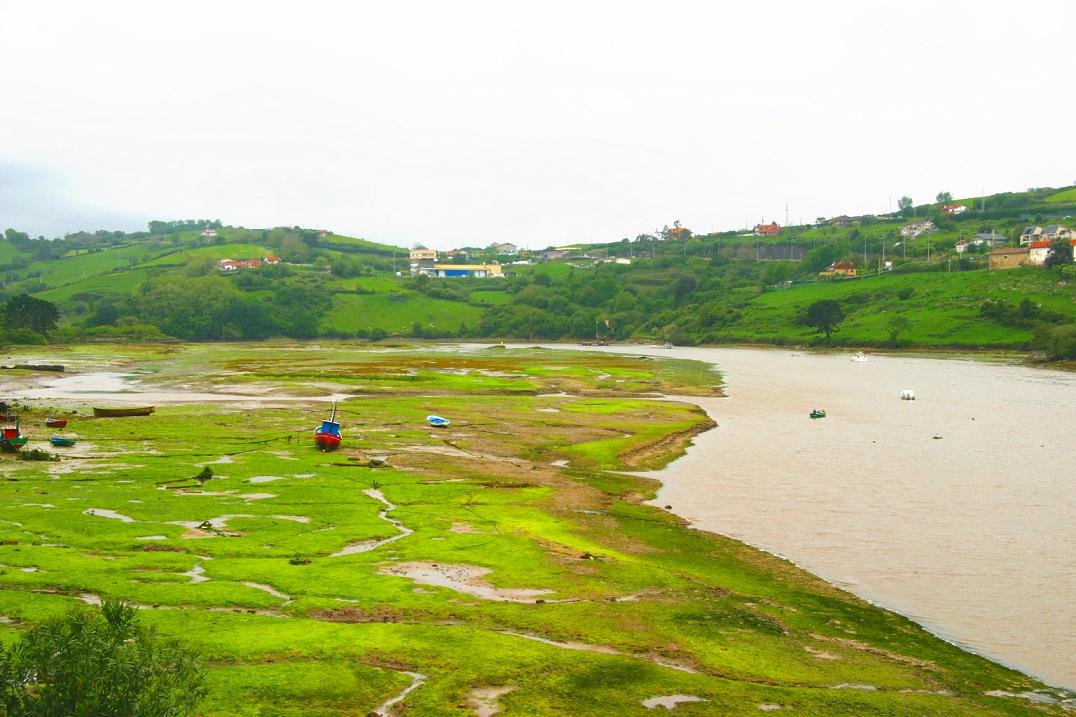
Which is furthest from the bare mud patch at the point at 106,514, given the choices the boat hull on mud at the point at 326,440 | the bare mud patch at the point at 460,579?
the boat hull on mud at the point at 326,440

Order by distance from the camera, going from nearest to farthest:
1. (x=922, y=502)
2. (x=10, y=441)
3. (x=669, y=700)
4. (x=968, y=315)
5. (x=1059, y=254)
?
(x=669, y=700) → (x=922, y=502) → (x=10, y=441) → (x=968, y=315) → (x=1059, y=254)

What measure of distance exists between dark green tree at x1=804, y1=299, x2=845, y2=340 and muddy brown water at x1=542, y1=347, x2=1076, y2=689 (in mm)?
102349

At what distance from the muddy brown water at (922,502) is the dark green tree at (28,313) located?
150239 millimetres

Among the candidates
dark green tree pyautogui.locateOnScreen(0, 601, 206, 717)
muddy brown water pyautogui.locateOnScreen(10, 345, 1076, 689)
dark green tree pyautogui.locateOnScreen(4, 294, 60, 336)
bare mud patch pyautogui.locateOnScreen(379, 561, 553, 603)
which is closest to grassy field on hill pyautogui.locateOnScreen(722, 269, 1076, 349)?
muddy brown water pyautogui.locateOnScreen(10, 345, 1076, 689)

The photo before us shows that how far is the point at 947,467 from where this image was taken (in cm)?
5253

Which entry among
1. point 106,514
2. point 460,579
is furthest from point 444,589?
point 106,514

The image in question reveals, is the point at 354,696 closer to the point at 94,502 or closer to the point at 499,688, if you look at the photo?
the point at 499,688

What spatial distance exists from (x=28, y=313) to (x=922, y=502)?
7350 inches

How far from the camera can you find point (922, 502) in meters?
42.6

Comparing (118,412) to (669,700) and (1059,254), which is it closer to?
(669,700)

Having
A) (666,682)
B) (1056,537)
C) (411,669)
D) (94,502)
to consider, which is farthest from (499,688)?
(1056,537)

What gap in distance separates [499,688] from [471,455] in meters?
34.9

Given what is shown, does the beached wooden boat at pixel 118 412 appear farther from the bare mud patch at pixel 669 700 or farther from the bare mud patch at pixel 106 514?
the bare mud patch at pixel 669 700

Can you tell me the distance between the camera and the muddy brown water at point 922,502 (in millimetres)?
27312
